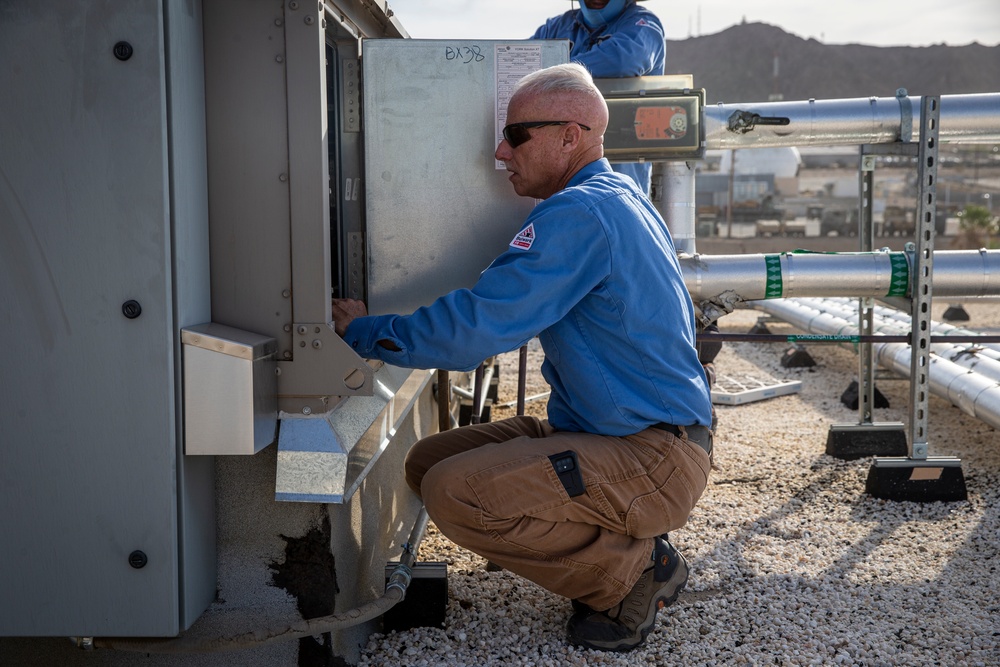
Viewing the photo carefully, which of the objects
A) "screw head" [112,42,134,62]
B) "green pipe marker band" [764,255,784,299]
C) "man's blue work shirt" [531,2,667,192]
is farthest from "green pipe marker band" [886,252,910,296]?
"screw head" [112,42,134,62]

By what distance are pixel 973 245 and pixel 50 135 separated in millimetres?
21288

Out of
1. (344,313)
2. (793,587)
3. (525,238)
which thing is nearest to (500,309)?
(525,238)

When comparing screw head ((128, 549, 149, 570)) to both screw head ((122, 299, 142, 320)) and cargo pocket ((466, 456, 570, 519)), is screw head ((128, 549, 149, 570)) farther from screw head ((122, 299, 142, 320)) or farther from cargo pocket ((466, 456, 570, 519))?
cargo pocket ((466, 456, 570, 519))

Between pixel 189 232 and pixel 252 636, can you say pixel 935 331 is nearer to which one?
pixel 252 636

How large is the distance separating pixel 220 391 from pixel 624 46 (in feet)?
9.82

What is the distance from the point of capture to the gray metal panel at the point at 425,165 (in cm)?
265

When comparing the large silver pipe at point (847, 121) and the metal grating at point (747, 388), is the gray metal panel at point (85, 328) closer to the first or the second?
the large silver pipe at point (847, 121)

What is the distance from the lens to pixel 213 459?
2.37 metres

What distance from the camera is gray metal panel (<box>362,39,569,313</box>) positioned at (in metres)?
2.65

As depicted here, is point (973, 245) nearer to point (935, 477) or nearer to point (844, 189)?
point (844, 189)

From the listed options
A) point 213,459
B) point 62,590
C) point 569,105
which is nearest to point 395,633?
point 213,459

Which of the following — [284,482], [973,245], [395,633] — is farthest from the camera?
[973,245]

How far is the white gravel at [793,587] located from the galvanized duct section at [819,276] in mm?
900

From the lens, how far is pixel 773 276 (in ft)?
13.2
